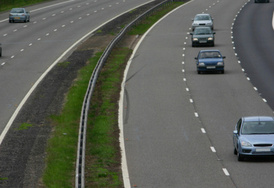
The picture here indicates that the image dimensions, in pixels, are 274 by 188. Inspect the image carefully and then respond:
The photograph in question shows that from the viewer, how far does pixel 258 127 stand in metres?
24.3

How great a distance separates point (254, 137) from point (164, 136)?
18.2 ft

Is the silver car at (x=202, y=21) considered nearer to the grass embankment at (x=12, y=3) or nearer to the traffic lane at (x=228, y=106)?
the traffic lane at (x=228, y=106)

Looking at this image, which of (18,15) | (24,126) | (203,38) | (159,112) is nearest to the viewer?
(24,126)

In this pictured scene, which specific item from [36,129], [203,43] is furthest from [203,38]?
[36,129]

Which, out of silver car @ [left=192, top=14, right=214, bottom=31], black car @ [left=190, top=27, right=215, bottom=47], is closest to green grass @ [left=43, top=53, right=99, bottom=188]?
black car @ [left=190, top=27, right=215, bottom=47]

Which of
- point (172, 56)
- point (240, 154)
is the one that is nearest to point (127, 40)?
point (172, 56)

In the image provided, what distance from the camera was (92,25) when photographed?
68.9 meters

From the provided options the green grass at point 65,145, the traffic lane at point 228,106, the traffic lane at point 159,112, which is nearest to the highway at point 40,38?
the green grass at point 65,145

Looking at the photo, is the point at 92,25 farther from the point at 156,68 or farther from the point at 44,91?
the point at 44,91

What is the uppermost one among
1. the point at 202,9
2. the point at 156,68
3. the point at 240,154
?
the point at 240,154

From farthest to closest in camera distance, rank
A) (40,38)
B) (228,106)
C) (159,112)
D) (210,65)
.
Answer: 1. (40,38)
2. (210,65)
3. (228,106)
4. (159,112)

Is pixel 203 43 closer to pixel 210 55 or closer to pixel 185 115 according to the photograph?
pixel 210 55

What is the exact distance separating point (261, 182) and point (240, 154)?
3198 mm

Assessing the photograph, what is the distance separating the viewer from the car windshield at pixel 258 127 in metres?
24.0
